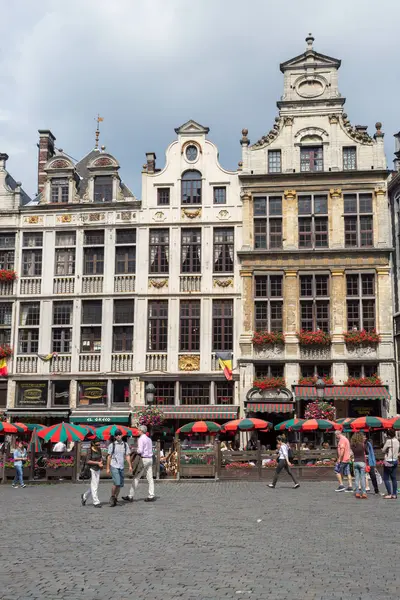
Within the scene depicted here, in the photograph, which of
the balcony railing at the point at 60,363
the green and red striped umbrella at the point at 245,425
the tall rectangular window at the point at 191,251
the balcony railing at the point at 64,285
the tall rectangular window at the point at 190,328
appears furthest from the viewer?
the balcony railing at the point at 64,285

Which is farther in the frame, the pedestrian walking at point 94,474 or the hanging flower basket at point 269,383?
the hanging flower basket at point 269,383

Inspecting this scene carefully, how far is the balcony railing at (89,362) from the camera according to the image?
3422cm

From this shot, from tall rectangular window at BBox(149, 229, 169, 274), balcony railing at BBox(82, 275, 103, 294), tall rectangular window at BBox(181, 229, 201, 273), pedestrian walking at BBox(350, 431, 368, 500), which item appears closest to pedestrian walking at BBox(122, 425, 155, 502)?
pedestrian walking at BBox(350, 431, 368, 500)

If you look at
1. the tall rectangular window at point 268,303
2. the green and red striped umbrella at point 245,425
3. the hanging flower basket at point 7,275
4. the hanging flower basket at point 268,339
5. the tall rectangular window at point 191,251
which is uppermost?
the tall rectangular window at point 191,251

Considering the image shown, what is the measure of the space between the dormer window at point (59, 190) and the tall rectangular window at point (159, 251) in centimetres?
513

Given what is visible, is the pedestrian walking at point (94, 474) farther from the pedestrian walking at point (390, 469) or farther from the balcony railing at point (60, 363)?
the balcony railing at point (60, 363)

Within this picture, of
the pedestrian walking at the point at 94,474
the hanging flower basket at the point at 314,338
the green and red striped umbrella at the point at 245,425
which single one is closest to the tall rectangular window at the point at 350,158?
the hanging flower basket at the point at 314,338

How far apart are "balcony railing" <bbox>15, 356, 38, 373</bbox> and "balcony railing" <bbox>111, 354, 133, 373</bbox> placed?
395cm

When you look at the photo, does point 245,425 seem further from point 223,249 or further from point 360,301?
point 223,249

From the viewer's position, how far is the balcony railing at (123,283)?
34750mm

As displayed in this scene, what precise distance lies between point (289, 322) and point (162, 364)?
6.36 metres

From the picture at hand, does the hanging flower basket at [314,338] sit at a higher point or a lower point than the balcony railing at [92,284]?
lower

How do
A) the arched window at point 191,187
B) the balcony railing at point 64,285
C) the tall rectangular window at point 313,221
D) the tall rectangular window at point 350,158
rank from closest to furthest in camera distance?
the tall rectangular window at point 313,221 → the tall rectangular window at point 350,158 → the balcony railing at point 64,285 → the arched window at point 191,187

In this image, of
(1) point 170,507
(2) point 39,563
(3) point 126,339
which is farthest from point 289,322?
(2) point 39,563
